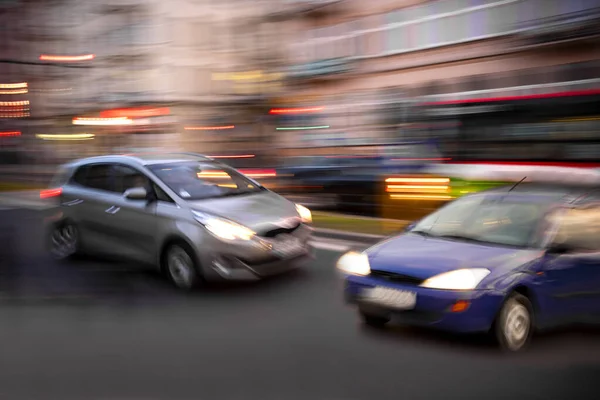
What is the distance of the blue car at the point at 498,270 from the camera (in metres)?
5.61

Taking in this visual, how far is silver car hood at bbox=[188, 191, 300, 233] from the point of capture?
8.09 meters

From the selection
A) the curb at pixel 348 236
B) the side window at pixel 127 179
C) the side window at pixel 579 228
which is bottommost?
the curb at pixel 348 236

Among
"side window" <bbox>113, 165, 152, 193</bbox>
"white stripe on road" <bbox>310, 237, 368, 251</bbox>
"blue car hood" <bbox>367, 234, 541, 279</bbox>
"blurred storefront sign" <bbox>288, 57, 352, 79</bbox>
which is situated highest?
"blurred storefront sign" <bbox>288, 57, 352, 79</bbox>

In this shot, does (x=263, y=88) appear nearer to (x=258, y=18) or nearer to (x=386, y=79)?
(x=258, y=18)

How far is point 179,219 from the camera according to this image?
27.0 feet

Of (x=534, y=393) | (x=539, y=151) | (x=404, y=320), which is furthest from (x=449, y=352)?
(x=539, y=151)

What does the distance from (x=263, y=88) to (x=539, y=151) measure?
97.3 feet

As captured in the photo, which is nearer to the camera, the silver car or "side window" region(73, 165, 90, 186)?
the silver car

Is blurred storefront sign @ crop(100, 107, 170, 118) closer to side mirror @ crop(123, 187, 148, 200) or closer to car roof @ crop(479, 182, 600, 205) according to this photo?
side mirror @ crop(123, 187, 148, 200)

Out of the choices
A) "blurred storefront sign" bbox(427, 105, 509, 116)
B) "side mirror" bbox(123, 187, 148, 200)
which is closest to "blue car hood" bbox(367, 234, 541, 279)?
"side mirror" bbox(123, 187, 148, 200)

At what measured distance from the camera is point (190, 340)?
6254 mm

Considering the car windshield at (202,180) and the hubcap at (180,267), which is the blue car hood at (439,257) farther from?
the car windshield at (202,180)

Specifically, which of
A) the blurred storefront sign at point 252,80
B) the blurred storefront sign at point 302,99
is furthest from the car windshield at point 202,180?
the blurred storefront sign at point 252,80

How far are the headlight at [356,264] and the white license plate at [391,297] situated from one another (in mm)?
184
